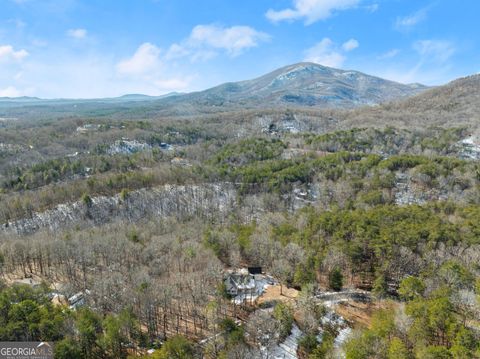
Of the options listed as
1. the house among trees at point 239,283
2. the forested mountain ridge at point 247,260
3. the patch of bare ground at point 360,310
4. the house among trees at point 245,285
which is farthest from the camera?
the house among trees at point 245,285

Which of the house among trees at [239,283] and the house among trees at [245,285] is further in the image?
the house among trees at [245,285]

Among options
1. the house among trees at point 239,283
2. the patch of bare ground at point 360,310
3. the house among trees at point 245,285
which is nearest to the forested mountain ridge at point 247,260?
the patch of bare ground at point 360,310

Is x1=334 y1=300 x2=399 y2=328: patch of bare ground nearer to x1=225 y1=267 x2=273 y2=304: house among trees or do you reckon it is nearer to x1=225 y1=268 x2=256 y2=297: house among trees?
x1=225 y1=267 x2=273 y2=304: house among trees

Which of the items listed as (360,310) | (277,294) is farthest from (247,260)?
(360,310)

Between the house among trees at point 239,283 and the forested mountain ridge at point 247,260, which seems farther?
the house among trees at point 239,283

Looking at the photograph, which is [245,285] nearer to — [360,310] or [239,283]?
[239,283]

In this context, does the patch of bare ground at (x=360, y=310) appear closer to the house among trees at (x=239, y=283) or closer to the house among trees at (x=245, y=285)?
the house among trees at (x=245, y=285)

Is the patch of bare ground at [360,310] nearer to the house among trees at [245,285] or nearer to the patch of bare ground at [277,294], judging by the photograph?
the patch of bare ground at [277,294]

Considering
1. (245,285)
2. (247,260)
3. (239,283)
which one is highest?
(245,285)

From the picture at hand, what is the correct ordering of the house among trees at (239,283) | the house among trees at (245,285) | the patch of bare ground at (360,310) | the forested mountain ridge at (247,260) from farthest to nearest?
the house among trees at (245,285)
the house among trees at (239,283)
the patch of bare ground at (360,310)
the forested mountain ridge at (247,260)

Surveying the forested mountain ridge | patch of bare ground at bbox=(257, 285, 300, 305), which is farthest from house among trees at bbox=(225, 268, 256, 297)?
patch of bare ground at bbox=(257, 285, 300, 305)

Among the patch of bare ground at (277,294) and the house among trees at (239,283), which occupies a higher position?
the house among trees at (239,283)

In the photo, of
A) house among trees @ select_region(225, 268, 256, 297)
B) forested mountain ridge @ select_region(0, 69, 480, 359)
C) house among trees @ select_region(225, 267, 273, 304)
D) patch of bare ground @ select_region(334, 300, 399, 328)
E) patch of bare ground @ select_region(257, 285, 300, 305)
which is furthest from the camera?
patch of bare ground @ select_region(257, 285, 300, 305)
